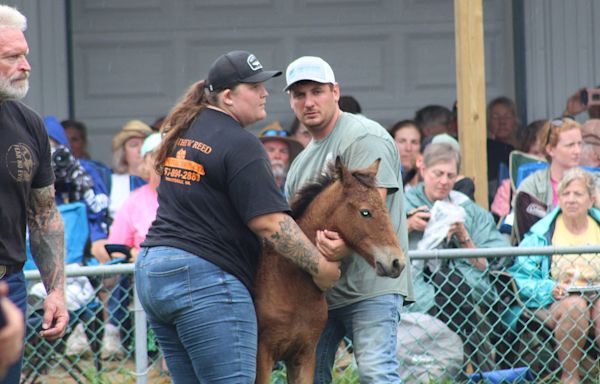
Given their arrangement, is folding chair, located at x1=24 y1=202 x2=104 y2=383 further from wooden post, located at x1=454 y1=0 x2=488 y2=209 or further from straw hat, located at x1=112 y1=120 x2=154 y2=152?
wooden post, located at x1=454 y1=0 x2=488 y2=209

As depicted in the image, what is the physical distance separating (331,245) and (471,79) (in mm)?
3328

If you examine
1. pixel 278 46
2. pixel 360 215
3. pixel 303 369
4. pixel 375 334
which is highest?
pixel 278 46

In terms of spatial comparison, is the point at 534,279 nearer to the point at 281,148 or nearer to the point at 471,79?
the point at 471,79

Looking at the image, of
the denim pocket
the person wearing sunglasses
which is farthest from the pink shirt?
the denim pocket

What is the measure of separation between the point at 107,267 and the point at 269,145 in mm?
3242

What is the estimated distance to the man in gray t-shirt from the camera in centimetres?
483

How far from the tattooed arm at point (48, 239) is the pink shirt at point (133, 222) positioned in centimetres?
271

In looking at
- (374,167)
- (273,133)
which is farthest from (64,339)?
(374,167)

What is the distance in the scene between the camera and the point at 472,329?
648 centimetres

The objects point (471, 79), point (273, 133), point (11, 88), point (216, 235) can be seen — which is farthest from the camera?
point (273, 133)

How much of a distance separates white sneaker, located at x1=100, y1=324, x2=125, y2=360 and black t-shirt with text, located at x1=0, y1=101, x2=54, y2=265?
86.0 inches

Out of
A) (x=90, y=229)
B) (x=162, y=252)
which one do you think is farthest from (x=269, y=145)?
(x=162, y=252)

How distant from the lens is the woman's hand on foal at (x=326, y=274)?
4441 millimetres

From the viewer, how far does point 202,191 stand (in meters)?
4.29
